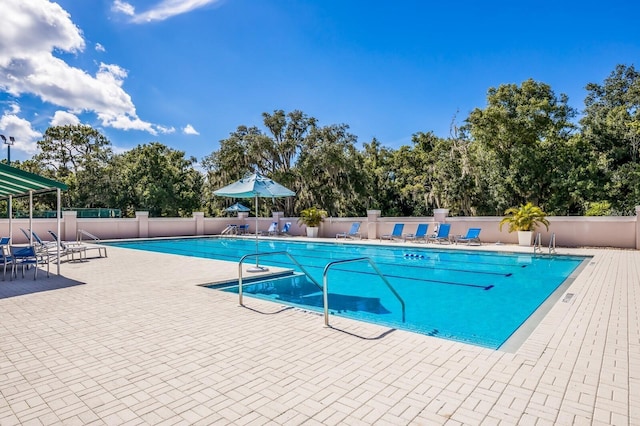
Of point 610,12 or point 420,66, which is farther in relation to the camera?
point 420,66

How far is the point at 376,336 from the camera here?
414cm

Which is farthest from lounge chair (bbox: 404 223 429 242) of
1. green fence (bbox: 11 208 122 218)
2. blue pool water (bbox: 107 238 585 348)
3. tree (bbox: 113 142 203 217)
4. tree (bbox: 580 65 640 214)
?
tree (bbox: 113 142 203 217)

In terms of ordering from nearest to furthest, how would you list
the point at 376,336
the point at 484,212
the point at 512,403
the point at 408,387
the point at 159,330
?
the point at 512,403 < the point at 408,387 < the point at 376,336 < the point at 159,330 < the point at 484,212

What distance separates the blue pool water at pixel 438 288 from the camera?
5.66 m

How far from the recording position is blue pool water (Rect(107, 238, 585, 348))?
5656 millimetres

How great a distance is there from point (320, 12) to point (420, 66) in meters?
7.78

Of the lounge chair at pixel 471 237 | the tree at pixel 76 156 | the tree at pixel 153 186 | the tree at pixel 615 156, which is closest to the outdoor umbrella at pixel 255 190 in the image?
the lounge chair at pixel 471 237

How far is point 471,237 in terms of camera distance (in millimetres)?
14930

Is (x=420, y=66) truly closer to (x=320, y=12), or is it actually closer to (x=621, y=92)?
(x=320, y=12)

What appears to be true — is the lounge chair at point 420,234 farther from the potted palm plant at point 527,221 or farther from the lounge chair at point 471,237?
the potted palm plant at point 527,221

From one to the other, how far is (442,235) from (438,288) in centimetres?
781

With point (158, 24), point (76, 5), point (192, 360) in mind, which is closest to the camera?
point (192, 360)

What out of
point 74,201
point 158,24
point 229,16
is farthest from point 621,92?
point 74,201

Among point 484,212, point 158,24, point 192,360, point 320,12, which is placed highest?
point 320,12
